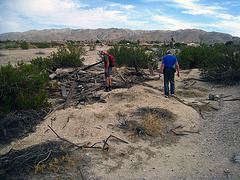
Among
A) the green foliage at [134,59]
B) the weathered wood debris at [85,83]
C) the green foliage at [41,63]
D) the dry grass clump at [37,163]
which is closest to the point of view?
the dry grass clump at [37,163]

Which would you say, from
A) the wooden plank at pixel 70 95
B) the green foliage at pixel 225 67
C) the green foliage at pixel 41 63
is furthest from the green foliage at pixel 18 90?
the green foliage at pixel 225 67

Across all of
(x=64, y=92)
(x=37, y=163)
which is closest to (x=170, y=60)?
(x=64, y=92)

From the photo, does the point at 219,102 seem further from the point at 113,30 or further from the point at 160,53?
the point at 113,30

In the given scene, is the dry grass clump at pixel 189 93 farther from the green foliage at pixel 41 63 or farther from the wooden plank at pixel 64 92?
the green foliage at pixel 41 63

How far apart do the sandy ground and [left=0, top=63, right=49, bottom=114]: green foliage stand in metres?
0.73

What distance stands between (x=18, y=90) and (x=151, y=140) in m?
4.02

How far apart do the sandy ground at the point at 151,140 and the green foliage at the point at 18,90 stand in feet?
2.41

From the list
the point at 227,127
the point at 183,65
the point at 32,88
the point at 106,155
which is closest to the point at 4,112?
the point at 32,88

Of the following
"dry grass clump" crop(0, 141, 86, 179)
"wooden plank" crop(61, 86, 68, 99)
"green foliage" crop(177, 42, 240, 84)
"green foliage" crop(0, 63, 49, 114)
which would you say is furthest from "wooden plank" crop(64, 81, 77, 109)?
"green foliage" crop(177, 42, 240, 84)

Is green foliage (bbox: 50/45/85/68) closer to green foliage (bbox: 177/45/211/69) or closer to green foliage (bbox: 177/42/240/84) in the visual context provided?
green foliage (bbox: 177/45/211/69)

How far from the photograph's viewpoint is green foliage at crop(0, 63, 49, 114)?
4.93 m

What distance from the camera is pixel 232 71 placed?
8984 millimetres

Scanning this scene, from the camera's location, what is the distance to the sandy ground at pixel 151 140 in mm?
3119

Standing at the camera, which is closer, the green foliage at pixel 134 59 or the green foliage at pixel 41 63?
the green foliage at pixel 41 63
